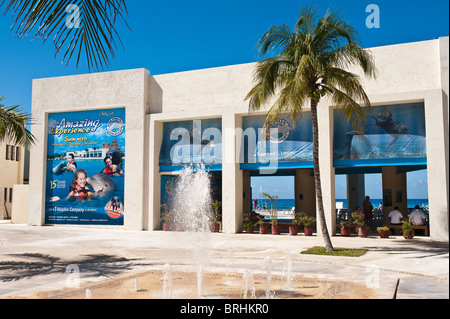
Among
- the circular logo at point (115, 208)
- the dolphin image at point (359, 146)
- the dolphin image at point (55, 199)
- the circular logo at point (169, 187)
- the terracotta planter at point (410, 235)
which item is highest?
the dolphin image at point (359, 146)

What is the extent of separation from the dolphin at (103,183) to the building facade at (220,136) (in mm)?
126

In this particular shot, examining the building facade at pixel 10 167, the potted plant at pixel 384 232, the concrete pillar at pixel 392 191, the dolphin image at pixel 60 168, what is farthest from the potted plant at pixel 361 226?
the building facade at pixel 10 167

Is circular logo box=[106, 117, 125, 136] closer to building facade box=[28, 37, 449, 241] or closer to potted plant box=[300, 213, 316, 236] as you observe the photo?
building facade box=[28, 37, 449, 241]

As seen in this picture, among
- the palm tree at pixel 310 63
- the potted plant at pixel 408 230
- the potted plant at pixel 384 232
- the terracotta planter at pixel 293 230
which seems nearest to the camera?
the palm tree at pixel 310 63

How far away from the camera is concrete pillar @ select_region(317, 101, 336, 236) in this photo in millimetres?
18484

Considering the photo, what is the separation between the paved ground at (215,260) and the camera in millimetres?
8398

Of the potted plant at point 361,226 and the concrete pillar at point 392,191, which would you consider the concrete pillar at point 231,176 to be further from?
the concrete pillar at point 392,191

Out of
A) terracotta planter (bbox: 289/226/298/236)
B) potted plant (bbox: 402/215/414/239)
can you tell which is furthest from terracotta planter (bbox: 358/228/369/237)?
terracotta planter (bbox: 289/226/298/236)

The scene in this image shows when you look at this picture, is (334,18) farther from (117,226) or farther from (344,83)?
(117,226)

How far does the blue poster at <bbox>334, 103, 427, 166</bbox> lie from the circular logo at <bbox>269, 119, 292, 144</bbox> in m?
2.25

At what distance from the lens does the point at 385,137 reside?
18.1 m

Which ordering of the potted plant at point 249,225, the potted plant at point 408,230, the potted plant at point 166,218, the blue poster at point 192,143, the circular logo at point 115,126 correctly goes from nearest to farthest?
the potted plant at point 408,230, the potted plant at point 249,225, the blue poster at point 192,143, the potted plant at point 166,218, the circular logo at point 115,126

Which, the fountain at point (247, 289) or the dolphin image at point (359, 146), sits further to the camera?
the dolphin image at point (359, 146)

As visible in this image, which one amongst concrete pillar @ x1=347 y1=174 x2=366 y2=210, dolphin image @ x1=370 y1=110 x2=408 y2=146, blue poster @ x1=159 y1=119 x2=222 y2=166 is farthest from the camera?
concrete pillar @ x1=347 y1=174 x2=366 y2=210
